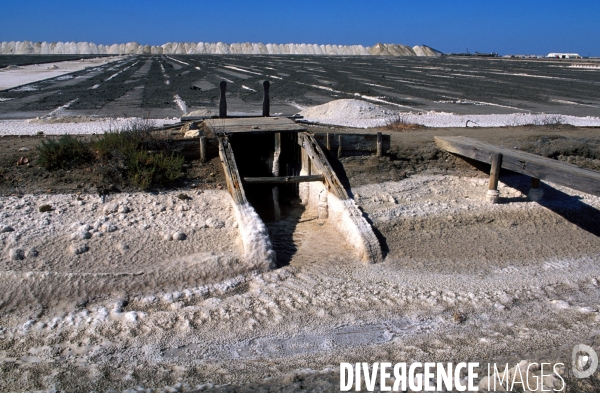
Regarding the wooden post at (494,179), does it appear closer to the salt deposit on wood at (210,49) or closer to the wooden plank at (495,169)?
the wooden plank at (495,169)

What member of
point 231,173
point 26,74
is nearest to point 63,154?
point 231,173

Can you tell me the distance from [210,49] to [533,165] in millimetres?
110652

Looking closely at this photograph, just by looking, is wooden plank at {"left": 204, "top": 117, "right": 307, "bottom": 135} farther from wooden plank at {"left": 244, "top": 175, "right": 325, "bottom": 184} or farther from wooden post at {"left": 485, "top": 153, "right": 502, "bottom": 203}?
wooden post at {"left": 485, "top": 153, "right": 502, "bottom": 203}

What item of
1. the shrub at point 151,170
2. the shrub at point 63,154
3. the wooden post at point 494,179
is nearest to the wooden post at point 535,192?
the wooden post at point 494,179

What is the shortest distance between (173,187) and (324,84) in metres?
21.4

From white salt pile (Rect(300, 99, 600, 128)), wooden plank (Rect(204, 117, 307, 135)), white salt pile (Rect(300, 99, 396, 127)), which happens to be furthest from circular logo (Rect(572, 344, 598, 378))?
white salt pile (Rect(300, 99, 396, 127))

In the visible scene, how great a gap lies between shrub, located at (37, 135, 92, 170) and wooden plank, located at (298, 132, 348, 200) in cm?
388

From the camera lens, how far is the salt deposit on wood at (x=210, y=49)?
109 metres

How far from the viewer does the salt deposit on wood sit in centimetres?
10863

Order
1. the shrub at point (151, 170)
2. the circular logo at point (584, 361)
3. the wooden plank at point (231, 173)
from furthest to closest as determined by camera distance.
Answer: the shrub at point (151, 170) → the wooden plank at point (231, 173) → the circular logo at point (584, 361)

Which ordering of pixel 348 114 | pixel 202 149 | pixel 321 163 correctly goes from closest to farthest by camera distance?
pixel 321 163 < pixel 202 149 < pixel 348 114

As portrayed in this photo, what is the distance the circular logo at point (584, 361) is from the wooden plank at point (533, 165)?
2380 mm

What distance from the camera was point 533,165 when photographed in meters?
8.45

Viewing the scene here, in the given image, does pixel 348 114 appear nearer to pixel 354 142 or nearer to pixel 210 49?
pixel 354 142
